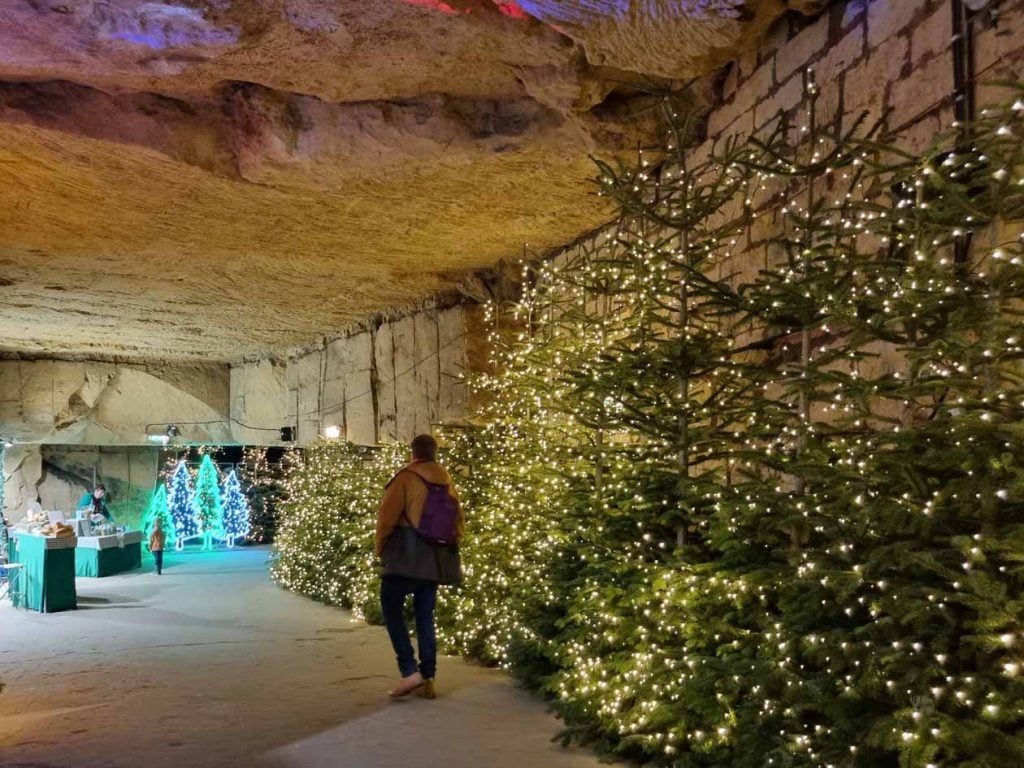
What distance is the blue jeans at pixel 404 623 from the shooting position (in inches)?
211

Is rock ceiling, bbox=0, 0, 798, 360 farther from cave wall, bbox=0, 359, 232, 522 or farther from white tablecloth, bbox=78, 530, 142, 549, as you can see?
cave wall, bbox=0, 359, 232, 522

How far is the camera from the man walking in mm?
5336

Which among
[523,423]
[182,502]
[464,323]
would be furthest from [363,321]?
[182,502]

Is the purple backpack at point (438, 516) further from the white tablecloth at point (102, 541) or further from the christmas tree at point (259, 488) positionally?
the christmas tree at point (259, 488)

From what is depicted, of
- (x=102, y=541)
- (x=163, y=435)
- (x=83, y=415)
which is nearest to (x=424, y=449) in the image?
(x=102, y=541)

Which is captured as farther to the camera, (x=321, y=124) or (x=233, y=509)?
(x=233, y=509)

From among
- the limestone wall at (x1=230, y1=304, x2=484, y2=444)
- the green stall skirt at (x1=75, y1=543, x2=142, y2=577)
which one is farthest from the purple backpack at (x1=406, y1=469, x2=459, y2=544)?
the green stall skirt at (x1=75, y1=543, x2=142, y2=577)

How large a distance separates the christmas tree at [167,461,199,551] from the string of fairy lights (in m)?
13.7

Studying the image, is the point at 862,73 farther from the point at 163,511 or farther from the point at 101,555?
the point at 163,511

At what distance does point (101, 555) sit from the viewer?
1273cm

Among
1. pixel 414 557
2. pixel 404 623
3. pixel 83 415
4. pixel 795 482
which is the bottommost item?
pixel 404 623

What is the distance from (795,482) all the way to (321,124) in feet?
12.9

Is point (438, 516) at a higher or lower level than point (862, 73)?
lower

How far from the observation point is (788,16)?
14.9ft
